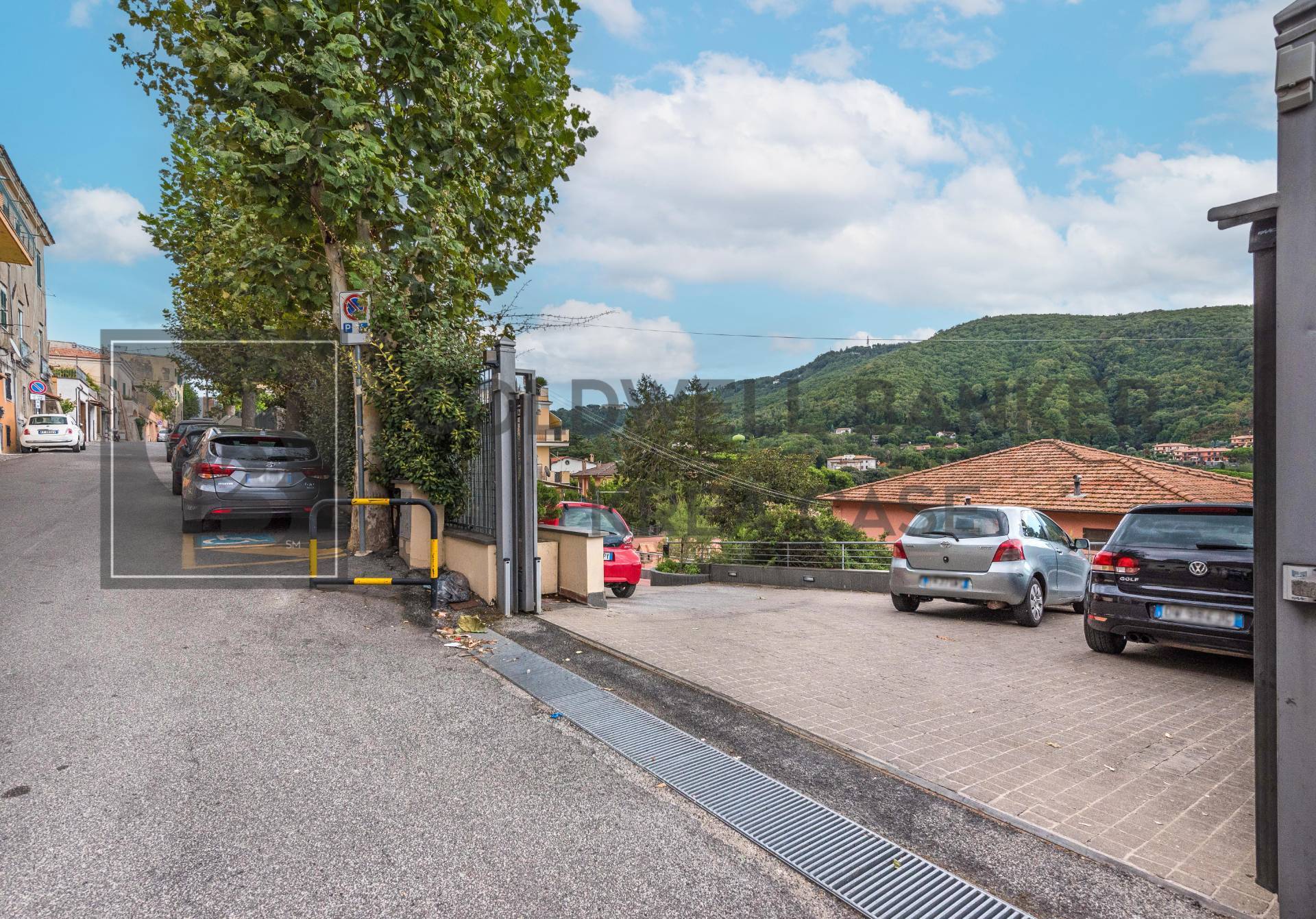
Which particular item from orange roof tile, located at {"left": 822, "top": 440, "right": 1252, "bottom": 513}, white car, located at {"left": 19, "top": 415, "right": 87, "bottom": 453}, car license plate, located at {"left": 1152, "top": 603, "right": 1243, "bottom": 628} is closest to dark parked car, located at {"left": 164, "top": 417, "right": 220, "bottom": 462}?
white car, located at {"left": 19, "top": 415, "right": 87, "bottom": 453}

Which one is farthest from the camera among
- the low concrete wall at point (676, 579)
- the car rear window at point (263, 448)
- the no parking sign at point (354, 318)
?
the low concrete wall at point (676, 579)

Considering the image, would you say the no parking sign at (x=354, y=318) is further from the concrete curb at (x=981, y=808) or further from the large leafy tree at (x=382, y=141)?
the concrete curb at (x=981, y=808)

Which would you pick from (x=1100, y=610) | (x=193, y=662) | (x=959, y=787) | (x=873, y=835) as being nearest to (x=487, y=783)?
(x=873, y=835)

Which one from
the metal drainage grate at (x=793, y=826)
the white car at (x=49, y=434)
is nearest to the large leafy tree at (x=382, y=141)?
the metal drainage grate at (x=793, y=826)

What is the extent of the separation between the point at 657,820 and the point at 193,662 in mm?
3877

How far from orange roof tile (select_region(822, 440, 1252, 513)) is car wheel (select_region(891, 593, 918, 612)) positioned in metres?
13.0

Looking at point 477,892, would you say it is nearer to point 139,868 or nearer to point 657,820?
point 657,820

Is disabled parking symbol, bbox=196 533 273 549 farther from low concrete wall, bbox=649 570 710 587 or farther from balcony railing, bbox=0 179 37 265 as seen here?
balcony railing, bbox=0 179 37 265

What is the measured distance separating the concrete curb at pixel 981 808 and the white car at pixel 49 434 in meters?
32.0

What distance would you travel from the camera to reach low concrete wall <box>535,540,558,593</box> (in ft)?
27.5

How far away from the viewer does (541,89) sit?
35.6 ft

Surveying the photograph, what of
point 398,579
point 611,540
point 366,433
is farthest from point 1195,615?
point 366,433

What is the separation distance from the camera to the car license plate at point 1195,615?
18.3ft

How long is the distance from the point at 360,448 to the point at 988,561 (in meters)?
7.76
